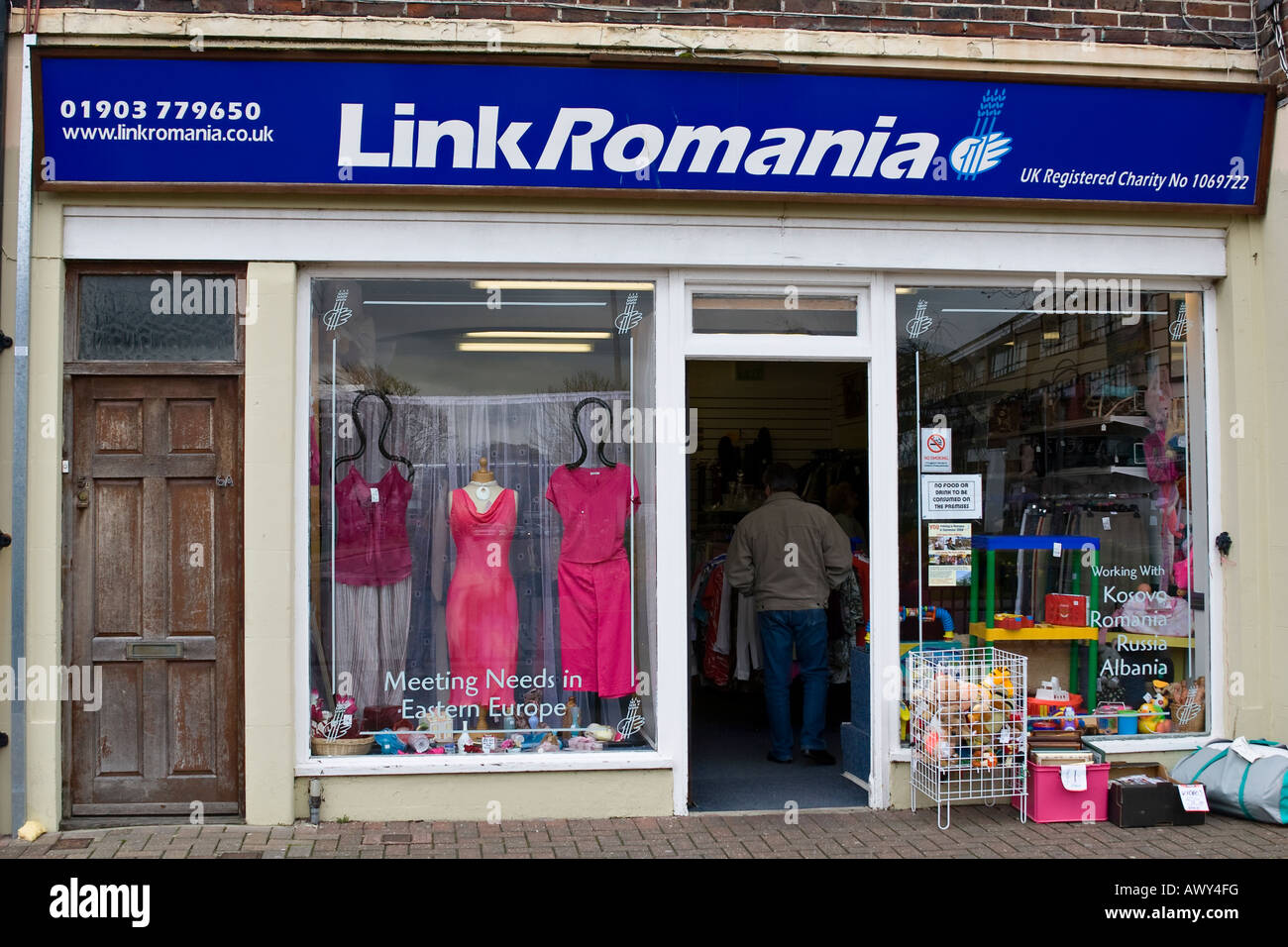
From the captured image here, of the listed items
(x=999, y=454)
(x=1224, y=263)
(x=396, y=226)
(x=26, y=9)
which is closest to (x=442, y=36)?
(x=396, y=226)

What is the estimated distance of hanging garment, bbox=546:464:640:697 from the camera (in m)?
6.66

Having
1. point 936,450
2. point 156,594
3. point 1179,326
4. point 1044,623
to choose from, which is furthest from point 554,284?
point 1179,326

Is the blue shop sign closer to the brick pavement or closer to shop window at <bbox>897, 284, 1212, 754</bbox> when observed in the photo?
shop window at <bbox>897, 284, 1212, 754</bbox>

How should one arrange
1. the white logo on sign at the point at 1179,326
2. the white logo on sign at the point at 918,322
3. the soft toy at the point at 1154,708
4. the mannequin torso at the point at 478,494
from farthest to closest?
the white logo on sign at the point at 1179,326, the soft toy at the point at 1154,708, the white logo on sign at the point at 918,322, the mannequin torso at the point at 478,494

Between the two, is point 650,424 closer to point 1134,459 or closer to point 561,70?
point 561,70

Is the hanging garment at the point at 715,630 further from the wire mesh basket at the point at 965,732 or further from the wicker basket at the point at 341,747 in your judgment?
the wicker basket at the point at 341,747

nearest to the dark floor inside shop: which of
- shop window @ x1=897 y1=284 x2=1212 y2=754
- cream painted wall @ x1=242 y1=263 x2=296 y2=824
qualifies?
shop window @ x1=897 y1=284 x2=1212 y2=754

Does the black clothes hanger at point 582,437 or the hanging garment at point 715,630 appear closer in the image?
the black clothes hanger at point 582,437

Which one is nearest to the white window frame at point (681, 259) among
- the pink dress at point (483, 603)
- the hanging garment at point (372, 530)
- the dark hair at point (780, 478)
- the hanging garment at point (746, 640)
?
the hanging garment at point (372, 530)

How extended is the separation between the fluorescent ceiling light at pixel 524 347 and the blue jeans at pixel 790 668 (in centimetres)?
226

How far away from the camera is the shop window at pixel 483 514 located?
646 centimetres

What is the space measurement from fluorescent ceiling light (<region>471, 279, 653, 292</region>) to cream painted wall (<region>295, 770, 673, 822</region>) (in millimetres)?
2775

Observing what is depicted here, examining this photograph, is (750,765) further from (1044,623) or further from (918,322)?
(918,322)

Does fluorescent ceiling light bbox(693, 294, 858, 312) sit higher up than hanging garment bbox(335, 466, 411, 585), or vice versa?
fluorescent ceiling light bbox(693, 294, 858, 312)
